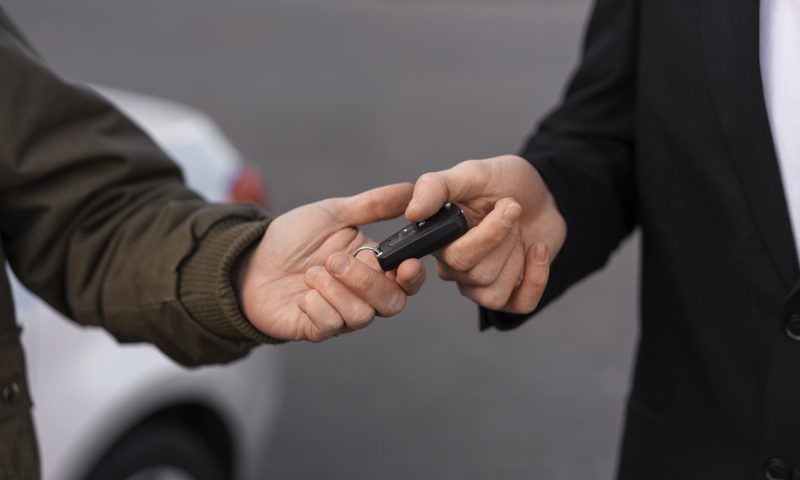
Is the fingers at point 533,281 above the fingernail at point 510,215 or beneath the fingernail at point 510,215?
beneath

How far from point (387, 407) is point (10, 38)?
2.95 m

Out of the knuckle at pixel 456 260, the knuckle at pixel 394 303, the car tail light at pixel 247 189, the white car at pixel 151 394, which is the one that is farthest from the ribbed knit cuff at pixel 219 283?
the car tail light at pixel 247 189

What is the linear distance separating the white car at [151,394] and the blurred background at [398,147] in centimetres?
23

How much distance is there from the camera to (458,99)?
31.5 feet

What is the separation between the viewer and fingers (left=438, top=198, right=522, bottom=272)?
143 centimetres

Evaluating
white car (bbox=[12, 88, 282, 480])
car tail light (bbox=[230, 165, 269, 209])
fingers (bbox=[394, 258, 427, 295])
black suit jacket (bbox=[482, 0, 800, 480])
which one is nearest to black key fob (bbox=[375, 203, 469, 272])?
Answer: fingers (bbox=[394, 258, 427, 295])

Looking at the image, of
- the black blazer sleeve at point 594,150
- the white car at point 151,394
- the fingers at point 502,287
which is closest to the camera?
the fingers at point 502,287

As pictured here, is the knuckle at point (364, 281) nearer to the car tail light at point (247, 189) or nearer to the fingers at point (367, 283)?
the fingers at point (367, 283)

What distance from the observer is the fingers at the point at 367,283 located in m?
1.46

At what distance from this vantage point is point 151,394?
2.80 meters

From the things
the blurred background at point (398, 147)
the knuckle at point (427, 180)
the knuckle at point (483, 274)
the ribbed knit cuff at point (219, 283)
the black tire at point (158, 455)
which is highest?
the knuckle at point (427, 180)

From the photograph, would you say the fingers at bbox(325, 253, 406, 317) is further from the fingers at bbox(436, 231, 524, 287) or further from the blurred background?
the blurred background

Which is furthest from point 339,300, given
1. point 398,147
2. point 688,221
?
point 398,147

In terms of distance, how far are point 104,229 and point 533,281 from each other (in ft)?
2.56
